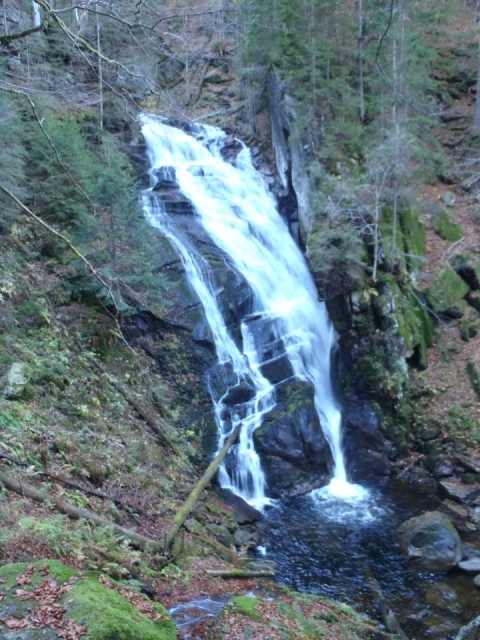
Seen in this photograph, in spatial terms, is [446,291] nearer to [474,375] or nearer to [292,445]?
[474,375]

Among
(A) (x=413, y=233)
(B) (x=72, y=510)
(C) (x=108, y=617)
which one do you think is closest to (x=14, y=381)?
(B) (x=72, y=510)

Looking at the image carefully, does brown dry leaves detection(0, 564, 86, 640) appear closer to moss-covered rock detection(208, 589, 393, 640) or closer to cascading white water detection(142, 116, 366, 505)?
moss-covered rock detection(208, 589, 393, 640)

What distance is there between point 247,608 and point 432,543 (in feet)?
19.3

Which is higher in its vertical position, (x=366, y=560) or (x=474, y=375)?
(x=474, y=375)

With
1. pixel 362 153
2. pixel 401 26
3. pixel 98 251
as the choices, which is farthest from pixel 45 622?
pixel 401 26

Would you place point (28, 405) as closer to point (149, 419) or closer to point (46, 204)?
point (149, 419)

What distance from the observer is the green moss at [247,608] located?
5074 millimetres

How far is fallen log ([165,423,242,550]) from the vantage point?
23.7 feet

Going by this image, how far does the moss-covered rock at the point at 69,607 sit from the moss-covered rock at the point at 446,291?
1413cm

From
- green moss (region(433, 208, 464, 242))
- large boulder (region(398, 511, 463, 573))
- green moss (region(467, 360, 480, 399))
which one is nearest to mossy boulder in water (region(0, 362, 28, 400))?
large boulder (region(398, 511, 463, 573))

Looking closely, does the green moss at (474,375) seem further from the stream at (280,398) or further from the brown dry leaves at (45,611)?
the brown dry leaves at (45,611)

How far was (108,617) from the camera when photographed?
3.31 meters

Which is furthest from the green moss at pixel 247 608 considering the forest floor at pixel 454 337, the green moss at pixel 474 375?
the green moss at pixel 474 375

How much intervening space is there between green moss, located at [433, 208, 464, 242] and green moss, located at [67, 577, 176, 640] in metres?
16.9
